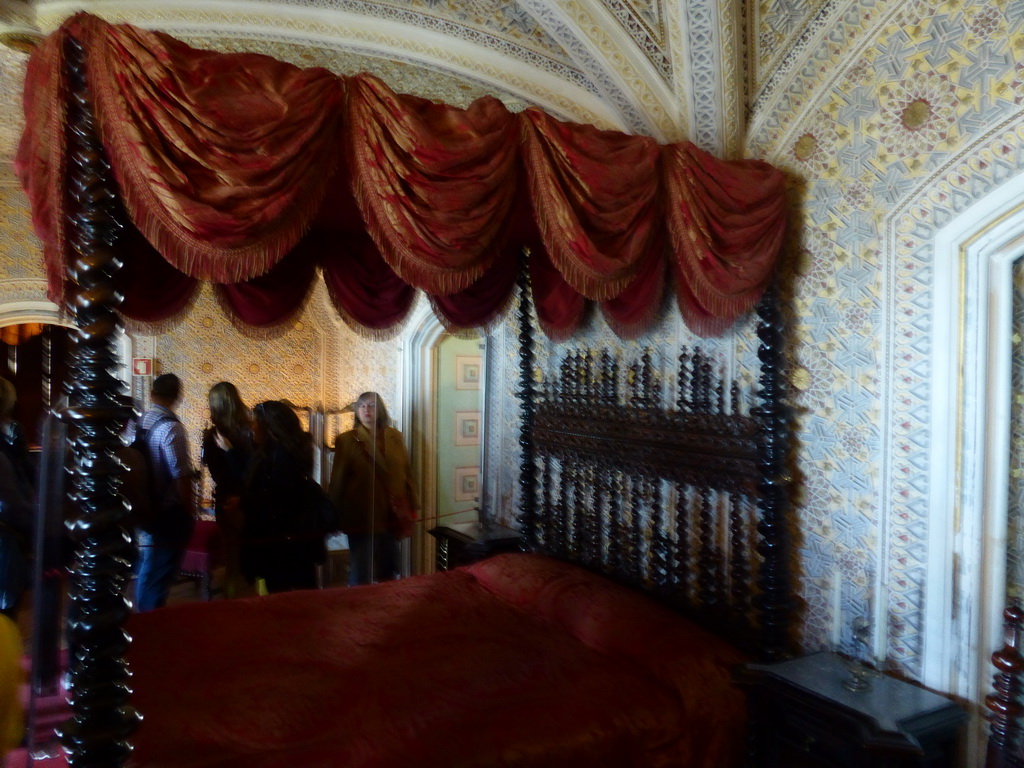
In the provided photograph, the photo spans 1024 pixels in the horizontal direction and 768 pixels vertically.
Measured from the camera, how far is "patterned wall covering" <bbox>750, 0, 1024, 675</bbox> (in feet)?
8.04

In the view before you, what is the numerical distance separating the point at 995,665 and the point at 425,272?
210cm

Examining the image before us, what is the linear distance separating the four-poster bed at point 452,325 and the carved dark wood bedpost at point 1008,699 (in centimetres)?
83

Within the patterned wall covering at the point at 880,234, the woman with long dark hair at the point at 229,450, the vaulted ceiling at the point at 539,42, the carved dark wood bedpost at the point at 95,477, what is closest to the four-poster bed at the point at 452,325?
the carved dark wood bedpost at the point at 95,477

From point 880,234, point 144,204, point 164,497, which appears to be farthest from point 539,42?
point 164,497

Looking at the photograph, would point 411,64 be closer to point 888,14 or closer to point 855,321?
point 888,14

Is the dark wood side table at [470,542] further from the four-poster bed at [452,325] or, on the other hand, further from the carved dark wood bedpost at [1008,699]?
the carved dark wood bedpost at [1008,699]

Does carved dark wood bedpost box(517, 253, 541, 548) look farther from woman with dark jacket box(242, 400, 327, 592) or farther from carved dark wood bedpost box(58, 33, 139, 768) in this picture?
carved dark wood bedpost box(58, 33, 139, 768)

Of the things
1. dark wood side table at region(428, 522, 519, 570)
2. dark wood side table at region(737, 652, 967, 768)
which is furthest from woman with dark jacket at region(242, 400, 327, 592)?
dark wood side table at region(737, 652, 967, 768)

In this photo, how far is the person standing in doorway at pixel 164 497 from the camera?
4246mm

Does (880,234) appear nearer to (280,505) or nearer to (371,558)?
(280,505)

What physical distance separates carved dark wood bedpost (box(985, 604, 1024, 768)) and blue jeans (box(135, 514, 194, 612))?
399 cm

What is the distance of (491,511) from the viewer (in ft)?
18.6

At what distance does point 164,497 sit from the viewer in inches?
168

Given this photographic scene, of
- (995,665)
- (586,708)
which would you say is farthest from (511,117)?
(995,665)
